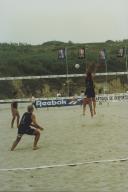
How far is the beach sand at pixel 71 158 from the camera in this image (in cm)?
873

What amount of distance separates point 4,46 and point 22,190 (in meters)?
77.6

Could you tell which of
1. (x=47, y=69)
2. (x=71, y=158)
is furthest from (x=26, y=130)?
(x=47, y=69)

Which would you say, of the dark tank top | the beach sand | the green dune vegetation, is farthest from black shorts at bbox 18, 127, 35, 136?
the green dune vegetation

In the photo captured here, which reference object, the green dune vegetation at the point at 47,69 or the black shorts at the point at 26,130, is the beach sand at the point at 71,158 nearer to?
the black shorts at the point at 26,130

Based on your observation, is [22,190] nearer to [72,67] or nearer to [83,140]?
[83,140]

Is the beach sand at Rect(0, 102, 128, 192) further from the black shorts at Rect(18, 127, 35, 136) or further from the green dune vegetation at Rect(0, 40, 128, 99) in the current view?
the green dune vegetation at Rect(0, 40, 128, 99)

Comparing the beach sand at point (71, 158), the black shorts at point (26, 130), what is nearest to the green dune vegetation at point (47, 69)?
the beach sand at point (71, 158)

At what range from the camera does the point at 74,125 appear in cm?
1753

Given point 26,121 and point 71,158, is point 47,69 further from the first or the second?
point 71,158

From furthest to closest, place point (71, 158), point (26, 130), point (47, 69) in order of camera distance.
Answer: point (47, 69) < point (26, 130) < point (71, 158)

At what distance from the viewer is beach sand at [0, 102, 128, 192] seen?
28.7 feet

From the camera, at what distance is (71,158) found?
11.2m

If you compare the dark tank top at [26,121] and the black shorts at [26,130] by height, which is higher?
the dark tank top at [26,121]

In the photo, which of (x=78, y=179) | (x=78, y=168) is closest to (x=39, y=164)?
(x=78, y=168)
